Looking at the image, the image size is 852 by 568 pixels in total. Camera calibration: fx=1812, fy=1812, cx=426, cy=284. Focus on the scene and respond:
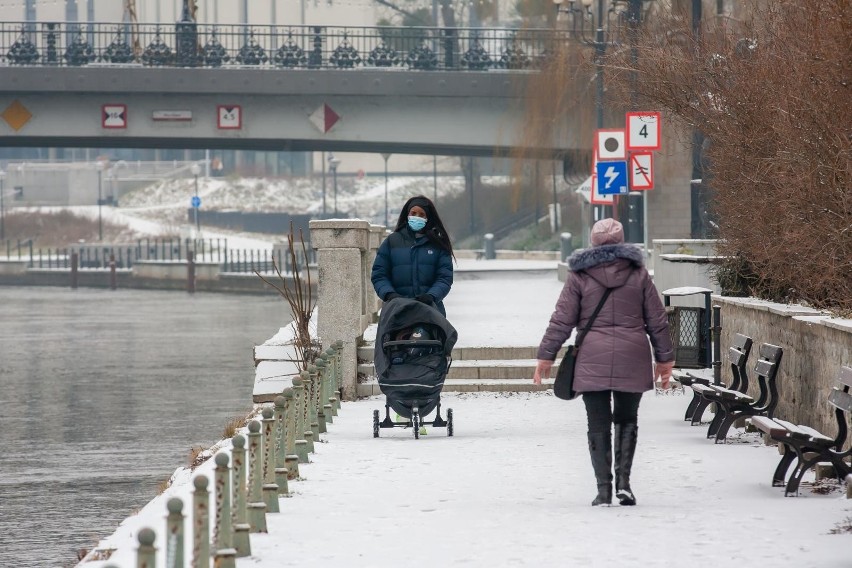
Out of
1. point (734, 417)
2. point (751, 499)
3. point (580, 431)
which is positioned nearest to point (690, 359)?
point (580, 431)

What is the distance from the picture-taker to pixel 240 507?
8.34 metres

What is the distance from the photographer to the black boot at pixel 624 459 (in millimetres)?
9930

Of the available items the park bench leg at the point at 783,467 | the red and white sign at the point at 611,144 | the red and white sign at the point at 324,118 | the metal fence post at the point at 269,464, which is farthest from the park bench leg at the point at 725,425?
the red and white sign at the point at 324,118

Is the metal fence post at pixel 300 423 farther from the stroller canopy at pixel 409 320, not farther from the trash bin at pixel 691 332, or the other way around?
the trash bin at pixel 691 332

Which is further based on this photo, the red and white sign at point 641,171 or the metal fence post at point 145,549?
the red and white sign at point 641,171

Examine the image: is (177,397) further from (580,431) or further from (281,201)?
(281,201)

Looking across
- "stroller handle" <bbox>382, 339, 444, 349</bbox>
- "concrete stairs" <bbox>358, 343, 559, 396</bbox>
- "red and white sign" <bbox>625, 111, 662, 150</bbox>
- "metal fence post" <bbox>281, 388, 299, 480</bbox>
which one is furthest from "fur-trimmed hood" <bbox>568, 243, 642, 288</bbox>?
"red and white sign" <bbox>625, 111, 662, 150</bbox>

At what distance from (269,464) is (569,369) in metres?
1.74

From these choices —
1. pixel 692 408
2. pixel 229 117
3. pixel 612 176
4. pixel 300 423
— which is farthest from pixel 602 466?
pixel 229 117

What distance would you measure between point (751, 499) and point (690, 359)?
6.05 meters

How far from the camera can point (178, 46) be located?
40281mm

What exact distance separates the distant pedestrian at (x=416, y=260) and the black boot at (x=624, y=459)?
352 cm

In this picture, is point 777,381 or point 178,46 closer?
point 777,381

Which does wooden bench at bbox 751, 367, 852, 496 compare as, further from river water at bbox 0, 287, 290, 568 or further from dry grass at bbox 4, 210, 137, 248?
dry grass at bbox 4, 210, 137, 248
